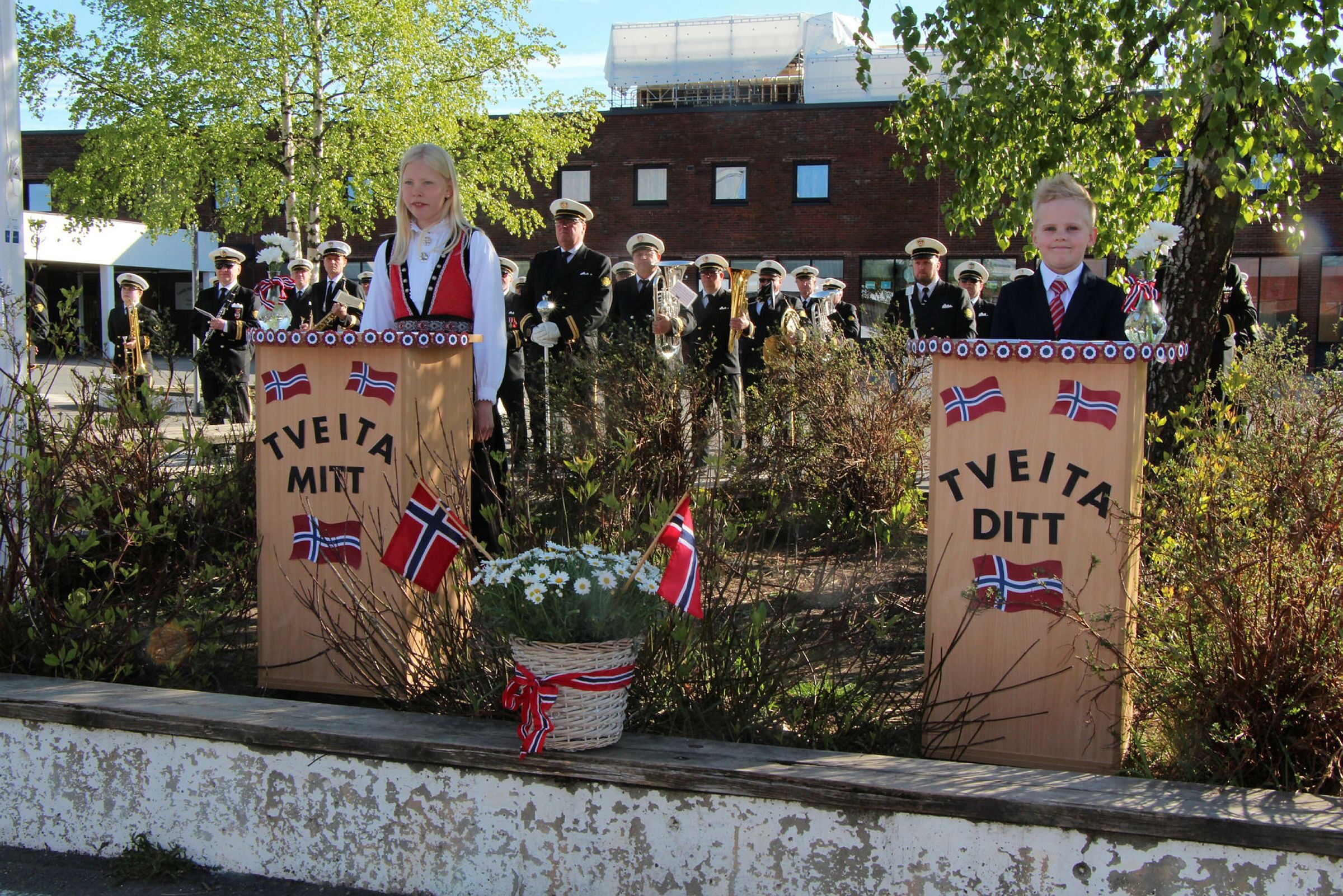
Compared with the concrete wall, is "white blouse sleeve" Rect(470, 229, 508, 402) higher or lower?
higher

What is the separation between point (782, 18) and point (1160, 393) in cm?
3323

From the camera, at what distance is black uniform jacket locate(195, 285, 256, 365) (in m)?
13.8

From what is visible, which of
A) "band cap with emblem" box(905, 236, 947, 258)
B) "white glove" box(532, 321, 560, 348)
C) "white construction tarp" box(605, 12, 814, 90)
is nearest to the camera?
"white glove" box(532, 321, 560, 348)

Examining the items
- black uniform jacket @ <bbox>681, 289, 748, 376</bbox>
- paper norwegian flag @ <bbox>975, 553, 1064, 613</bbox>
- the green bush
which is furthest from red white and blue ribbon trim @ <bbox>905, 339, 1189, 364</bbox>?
black uniform jacket @ <bbox>681, 289, 748, 376</bbox>

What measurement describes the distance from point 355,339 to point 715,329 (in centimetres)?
820

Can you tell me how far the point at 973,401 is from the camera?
3.36 metres

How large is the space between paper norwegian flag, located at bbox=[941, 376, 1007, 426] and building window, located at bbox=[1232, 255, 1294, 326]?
98.7 ft

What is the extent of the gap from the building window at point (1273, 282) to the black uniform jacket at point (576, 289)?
25.7 m

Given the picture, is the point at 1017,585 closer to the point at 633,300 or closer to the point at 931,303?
the point at 633,300

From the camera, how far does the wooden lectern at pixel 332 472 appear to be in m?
3.98

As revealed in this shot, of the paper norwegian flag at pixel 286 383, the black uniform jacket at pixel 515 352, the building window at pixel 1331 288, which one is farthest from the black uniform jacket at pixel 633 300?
the building window at pixel 1331 288

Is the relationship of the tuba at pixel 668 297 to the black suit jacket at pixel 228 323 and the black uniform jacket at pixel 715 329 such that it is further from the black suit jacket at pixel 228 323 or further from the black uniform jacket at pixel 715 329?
the black suit jacket at pixel 228 323

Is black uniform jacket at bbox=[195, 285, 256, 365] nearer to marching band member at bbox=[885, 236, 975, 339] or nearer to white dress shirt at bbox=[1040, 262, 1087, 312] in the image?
marching band member at bbox=[885, 236, 975, 339]

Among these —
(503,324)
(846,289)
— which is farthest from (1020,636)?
(846,289)
